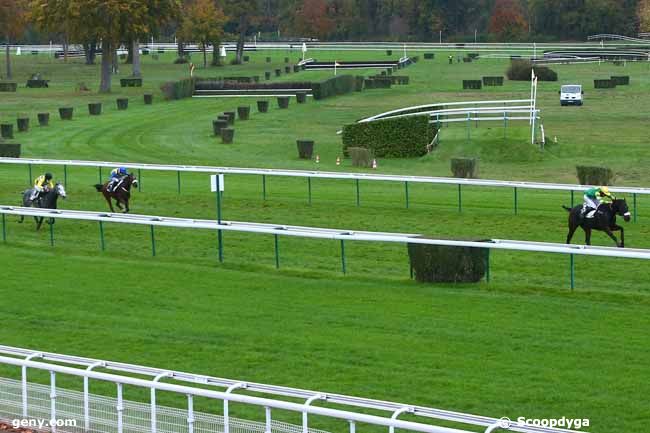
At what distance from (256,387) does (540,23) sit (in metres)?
101

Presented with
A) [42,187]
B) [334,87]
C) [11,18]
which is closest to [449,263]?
[42,187]

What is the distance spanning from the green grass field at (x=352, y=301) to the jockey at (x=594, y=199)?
1.09m

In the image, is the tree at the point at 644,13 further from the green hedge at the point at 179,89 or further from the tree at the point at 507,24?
the green hedge at the point at 179,89

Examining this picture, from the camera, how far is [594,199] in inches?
779

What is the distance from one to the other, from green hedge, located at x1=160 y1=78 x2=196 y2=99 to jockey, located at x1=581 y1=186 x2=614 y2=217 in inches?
1730

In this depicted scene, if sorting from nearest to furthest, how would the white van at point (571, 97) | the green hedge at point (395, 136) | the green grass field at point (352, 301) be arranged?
the green grass field at point (352, 301)
the green hedge at point (395, 136)
the white van at point (571, 97)

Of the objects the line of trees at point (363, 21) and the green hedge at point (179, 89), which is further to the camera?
the line of trees at point (363, 21)

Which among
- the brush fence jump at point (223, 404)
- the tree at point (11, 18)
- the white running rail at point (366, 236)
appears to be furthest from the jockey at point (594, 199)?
the tree at point (11, 18)

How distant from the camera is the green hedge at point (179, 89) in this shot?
6175 centimetres

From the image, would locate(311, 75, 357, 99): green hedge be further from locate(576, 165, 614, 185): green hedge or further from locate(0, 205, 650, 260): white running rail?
locate(0, 205, 650, 260): white running rail

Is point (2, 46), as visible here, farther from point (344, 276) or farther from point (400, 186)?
point (344, 276)

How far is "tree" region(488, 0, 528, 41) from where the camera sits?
107625mm

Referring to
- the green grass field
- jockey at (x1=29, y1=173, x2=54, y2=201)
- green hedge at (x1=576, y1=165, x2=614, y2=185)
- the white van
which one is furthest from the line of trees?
jockey at (x1=29, y1=173, x2=54, y2=201)

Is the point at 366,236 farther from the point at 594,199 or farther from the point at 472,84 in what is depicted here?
the point at 472,84
